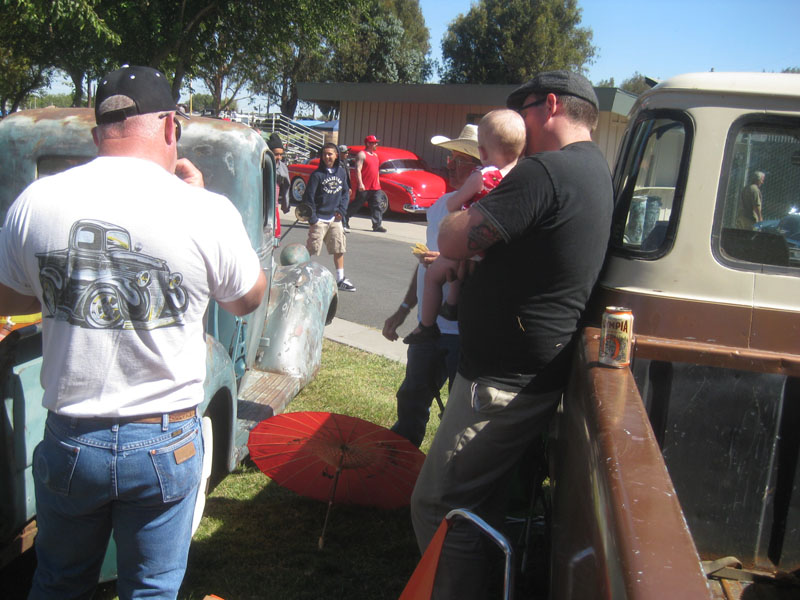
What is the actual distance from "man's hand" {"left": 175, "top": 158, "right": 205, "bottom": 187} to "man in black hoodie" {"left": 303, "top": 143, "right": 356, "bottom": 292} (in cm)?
638

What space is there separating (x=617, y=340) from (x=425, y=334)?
60.9 inches

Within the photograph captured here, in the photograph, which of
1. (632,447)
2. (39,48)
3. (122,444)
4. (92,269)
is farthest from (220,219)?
(39,48)

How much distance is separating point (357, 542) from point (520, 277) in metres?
1.74

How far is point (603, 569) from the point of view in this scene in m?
1.18

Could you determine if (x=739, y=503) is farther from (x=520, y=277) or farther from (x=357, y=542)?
(x=357, y=542)

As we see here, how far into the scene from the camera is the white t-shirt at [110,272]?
1.63 metres

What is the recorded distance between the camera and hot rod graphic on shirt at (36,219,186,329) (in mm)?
1625

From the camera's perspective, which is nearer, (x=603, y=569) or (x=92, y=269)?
(x=603, y=569)

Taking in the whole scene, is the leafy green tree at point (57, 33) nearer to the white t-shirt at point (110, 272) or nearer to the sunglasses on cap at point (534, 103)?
the sunglasses on cap at point (534, 103)

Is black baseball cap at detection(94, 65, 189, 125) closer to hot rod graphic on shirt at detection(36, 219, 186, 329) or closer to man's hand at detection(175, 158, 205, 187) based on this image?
hot rod graphic on shirt at detection(36, 219, 186, 329)

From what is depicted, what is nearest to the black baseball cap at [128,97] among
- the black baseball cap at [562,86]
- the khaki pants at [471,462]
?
the black baseball cap at [562,86]

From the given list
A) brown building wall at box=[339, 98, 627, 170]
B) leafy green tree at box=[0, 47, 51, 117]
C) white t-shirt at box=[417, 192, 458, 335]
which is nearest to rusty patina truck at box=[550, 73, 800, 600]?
white t-shirt at box=[417, 192, 458, 335]

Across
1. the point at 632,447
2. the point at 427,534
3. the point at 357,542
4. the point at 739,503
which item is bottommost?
the point at 357,542

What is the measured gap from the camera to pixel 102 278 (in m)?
1.64
